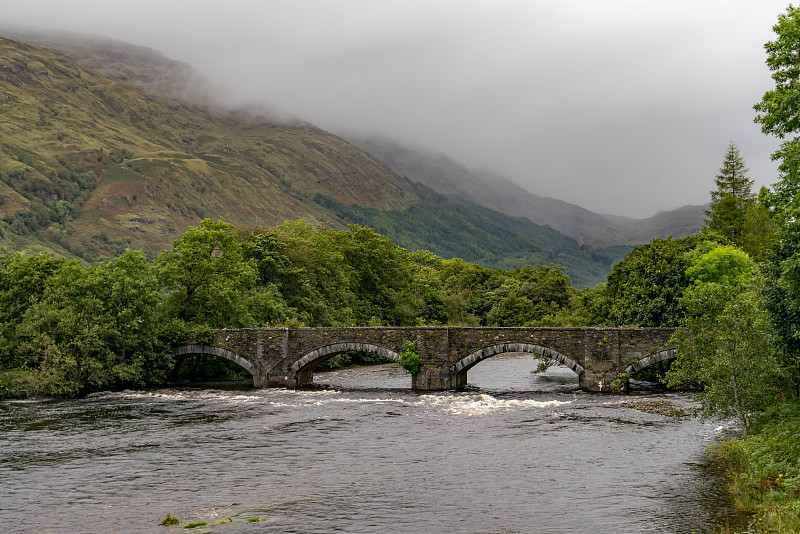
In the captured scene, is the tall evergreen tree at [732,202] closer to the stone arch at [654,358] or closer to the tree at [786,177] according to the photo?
the stone arch at [654,358]

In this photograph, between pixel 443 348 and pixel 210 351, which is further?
pixel 210 351

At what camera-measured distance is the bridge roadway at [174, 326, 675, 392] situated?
5209cm

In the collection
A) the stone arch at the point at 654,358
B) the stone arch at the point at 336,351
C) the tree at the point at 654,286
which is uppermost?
the tree at the point at 654,286

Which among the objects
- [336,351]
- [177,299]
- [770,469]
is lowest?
[770,469]

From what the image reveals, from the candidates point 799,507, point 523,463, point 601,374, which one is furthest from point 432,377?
point 799,507

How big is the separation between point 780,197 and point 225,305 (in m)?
51.4

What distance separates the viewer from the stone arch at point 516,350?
53375 millimetres

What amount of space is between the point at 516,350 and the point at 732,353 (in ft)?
90.8

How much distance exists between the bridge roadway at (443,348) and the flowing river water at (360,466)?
147 inches

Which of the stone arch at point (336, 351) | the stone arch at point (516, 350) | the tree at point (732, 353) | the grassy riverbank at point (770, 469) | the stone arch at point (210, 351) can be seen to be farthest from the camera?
the stone arch at point (210, 351)

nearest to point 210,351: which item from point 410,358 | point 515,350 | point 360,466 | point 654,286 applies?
point 410,358

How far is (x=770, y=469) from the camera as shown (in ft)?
72.5

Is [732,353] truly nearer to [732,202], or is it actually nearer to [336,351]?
[336,351]

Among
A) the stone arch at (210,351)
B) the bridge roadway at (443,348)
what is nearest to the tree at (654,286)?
the bridge roadway at (443,348)
